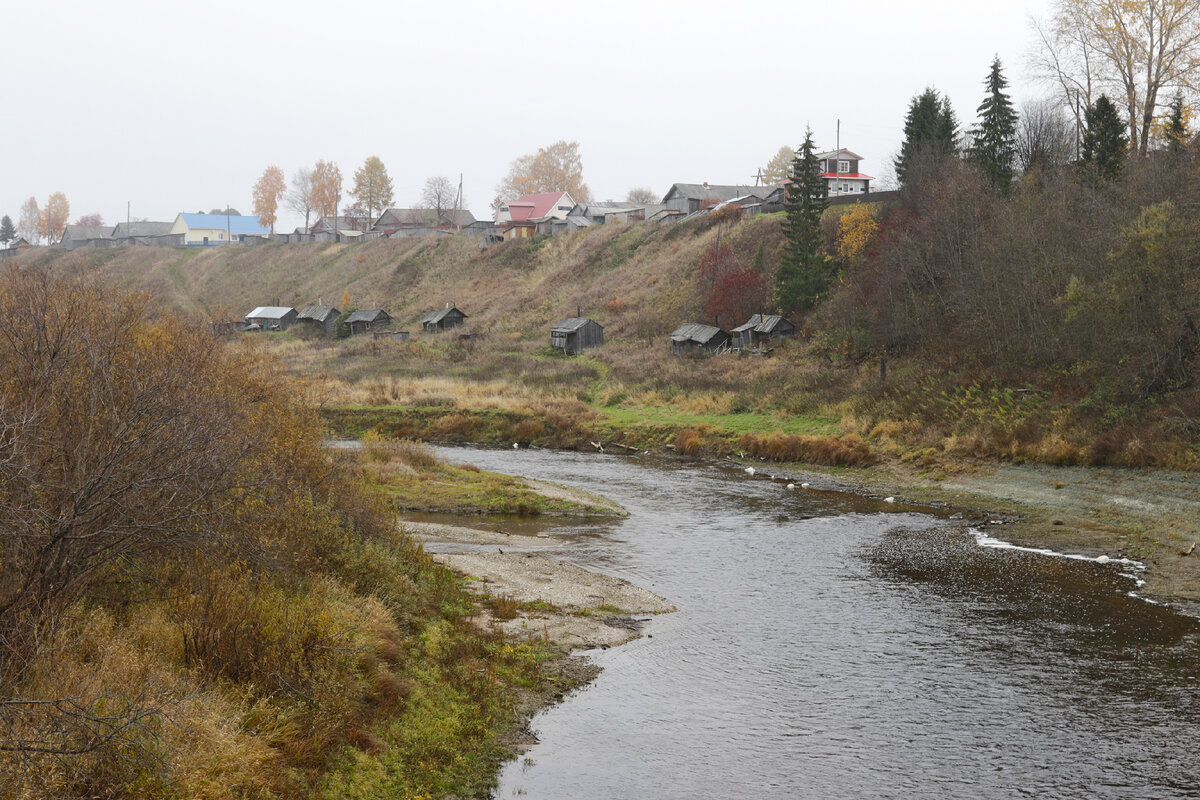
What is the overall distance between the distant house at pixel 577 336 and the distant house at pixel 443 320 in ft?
66.1

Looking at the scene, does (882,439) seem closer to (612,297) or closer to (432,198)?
(612,297)

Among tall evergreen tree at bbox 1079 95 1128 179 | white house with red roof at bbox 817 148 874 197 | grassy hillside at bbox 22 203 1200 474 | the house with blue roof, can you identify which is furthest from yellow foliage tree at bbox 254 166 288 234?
tall evergreen tree at bbox 1079 95 1128 179

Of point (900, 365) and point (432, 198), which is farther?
point (432, 198)

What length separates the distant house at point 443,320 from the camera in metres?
96.6

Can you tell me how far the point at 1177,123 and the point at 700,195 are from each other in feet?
217

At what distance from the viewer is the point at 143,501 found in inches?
431

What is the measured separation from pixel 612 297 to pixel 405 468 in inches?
2253

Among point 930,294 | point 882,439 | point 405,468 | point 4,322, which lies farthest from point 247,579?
point 930,294

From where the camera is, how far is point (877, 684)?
1602cm

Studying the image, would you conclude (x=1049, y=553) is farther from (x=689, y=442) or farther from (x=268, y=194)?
Result: (x=268, y=194)

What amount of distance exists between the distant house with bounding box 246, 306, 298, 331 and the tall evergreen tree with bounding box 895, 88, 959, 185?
240 ft

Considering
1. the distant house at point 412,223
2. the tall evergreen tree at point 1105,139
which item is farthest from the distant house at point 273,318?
the tall evergreen tree at point 1105,139

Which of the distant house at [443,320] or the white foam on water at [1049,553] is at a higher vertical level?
the distant house at [443,320]

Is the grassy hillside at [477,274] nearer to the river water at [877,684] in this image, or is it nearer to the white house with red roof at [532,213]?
the white house with red roof at [532,213]
